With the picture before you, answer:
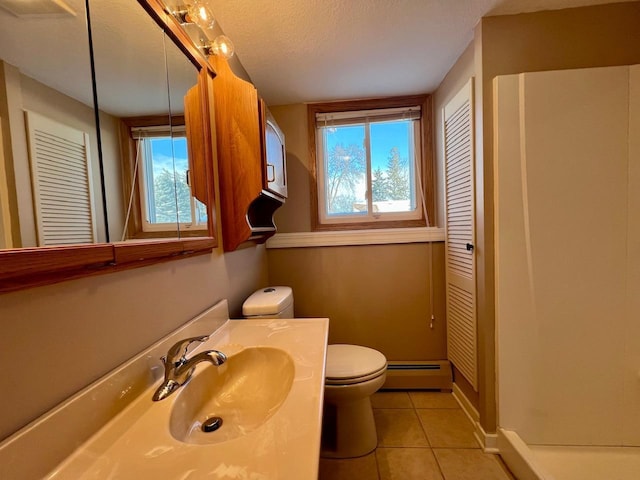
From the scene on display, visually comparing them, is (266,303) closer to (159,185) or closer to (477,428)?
(159,185)

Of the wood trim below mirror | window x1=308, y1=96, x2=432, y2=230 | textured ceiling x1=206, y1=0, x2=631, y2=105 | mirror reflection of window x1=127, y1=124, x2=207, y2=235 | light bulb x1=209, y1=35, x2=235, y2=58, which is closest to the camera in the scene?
the wood trim below mirror

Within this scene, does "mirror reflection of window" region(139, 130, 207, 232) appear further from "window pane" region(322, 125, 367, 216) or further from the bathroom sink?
"window pane" region(322, 125, 367, 216)

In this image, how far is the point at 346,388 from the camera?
1400 millimetres

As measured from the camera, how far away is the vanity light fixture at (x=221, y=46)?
3.76 ft

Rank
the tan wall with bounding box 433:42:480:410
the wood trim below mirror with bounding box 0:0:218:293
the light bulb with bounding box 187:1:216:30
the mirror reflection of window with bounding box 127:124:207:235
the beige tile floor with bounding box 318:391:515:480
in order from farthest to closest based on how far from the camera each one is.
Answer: the tan wall with bounding box 433:42:480:410 < the beige tile floor with bounding box 318:391:515:480 < the light bulb with bounding box 187:1:216:30 < the mirror reflection of window with bounding box 127:124:207:235 < the wood trim below mirror with bounding box 0:0:218:293

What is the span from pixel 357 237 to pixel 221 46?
1.38 metres

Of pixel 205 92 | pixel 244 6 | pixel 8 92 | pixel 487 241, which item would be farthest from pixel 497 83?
pixel 8 92

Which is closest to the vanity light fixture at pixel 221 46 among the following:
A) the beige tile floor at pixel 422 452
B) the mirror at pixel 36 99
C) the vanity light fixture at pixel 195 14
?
the vanity light fixture at pixel 195 14

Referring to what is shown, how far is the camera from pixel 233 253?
1.45 m

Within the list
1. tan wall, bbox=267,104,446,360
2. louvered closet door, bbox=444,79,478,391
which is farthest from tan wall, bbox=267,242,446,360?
louvered closet door, bbox=444,79,478,391

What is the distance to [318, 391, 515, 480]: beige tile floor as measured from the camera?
1365 mm

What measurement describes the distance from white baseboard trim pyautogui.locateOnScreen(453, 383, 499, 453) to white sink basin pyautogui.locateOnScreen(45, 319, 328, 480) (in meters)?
1.14

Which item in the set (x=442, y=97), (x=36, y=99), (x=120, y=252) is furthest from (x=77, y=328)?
(x=442, y=97)

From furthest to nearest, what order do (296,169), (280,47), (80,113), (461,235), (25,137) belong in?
(296,169) < (461,235) < (280,47) < (80,113) < (25,137)
